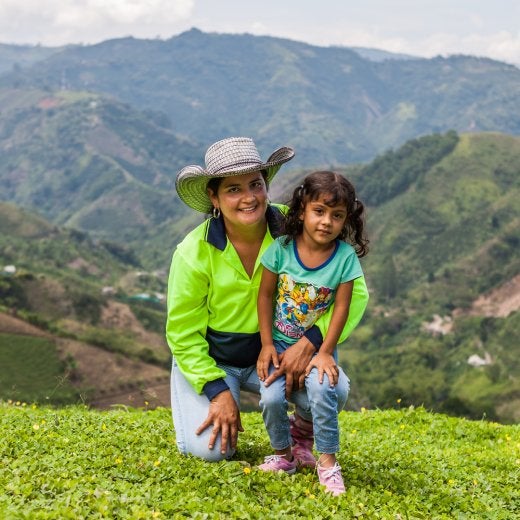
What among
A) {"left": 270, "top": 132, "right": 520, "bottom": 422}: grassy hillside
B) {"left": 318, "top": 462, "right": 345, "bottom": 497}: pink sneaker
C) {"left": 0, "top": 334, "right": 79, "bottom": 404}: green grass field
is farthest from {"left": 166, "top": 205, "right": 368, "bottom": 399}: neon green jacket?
{"left": 0, "top": 334, "right": 79, "bottom": 404}: green grass field

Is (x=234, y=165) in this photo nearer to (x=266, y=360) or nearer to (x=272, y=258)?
(x=272, y=258)

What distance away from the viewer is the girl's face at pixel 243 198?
5.18m

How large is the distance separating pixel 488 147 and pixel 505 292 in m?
58.1

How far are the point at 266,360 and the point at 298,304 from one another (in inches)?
21.0

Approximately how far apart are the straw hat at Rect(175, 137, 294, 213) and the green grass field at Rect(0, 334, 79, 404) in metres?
46.6

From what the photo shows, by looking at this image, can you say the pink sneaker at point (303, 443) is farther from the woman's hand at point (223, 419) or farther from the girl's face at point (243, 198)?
the girl's face at point (243, 198)

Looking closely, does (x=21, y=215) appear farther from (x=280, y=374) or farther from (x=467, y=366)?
(x=280, y=374)

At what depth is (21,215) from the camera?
13775 centimetres

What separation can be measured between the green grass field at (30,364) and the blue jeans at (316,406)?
46460 millimetres

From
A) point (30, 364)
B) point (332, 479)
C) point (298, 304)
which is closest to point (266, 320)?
point (298, 304)

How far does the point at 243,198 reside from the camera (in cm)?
518

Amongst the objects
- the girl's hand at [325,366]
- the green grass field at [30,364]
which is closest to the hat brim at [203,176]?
the girl's hand at [325,366]

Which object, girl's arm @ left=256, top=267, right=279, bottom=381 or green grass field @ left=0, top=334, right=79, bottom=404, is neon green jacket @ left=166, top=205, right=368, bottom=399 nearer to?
girl's arm @ left=256, top=267, right=279, bottom=381

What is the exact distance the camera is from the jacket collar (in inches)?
211
